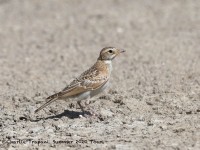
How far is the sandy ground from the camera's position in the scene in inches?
377

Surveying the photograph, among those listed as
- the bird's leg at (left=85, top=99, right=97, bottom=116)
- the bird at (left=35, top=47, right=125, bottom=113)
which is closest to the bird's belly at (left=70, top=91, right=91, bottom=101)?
the bird at (left=35, top=47, right=125, bottom=113)

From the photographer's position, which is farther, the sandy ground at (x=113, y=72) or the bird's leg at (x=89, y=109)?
the bird's leg at (x=89, y=109)

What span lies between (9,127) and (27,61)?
531cm

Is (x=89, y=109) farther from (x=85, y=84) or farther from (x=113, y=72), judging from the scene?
(x=113, y=72)

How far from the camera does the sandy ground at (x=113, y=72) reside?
958cm

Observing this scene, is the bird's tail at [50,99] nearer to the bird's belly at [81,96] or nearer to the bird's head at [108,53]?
the bird's belly at [81,96]

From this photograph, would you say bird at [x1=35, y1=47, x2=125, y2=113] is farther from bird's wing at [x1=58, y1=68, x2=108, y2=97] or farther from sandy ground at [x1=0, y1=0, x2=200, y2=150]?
sandy ground at [x1=0, y1=0, x2=200, y2=150]

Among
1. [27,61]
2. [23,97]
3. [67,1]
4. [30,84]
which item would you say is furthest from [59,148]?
[67,1]

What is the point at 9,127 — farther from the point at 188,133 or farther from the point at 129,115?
the point at 188,133

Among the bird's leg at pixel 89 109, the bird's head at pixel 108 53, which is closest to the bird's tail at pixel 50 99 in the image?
the bird's leg at pixel 89 109

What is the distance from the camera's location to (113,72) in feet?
45.3

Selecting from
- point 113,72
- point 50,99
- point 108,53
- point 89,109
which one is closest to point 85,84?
point 89,109

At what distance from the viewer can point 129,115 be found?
1053 centimetres

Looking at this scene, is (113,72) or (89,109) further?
(113,72)
